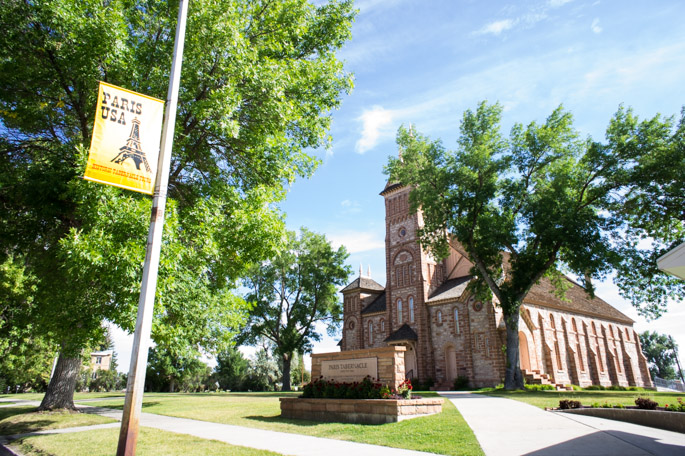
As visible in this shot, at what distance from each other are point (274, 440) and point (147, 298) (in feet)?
15.1

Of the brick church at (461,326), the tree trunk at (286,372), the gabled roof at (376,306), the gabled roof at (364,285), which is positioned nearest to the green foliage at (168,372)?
the tree trunk at (286,372)

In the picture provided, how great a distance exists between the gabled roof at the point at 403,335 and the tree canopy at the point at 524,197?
10.3 metres

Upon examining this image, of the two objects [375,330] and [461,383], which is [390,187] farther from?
[461,383]

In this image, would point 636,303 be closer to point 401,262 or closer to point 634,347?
point 401,262

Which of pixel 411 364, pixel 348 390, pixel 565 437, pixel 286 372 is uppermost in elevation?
pixel 411 364

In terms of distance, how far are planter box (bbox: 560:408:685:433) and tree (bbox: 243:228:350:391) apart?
33901mm

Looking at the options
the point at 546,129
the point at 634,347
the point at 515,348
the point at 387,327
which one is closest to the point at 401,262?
the point at 387,327

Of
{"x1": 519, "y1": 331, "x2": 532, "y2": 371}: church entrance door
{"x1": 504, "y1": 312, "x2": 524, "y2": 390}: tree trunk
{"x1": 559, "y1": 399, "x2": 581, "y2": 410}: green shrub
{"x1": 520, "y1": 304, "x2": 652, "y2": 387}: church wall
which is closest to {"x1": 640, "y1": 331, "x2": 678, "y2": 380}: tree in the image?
{"x1": 520, "y1": 304, "x2": 652, "y2": 387}: church wall

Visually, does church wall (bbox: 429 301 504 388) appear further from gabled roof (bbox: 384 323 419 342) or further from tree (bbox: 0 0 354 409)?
tree (bbox: 0 0 354 409)

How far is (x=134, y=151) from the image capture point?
6.72 metres

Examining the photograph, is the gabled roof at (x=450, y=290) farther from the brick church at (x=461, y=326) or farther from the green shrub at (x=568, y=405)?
the green shrub at (x=568, y=405)

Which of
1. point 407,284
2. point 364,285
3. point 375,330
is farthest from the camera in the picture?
point 364,285

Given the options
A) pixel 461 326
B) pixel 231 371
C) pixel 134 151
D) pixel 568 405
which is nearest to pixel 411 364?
pixel 461 326

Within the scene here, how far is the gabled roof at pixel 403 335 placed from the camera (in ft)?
123
